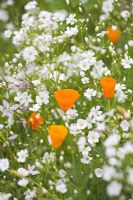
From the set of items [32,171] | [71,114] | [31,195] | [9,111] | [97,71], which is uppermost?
[97,71]

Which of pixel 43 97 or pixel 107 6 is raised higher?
pixel 107 6

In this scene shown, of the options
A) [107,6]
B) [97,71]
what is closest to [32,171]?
[97,71]

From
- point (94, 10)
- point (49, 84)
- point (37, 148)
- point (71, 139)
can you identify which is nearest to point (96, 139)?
point (71, 139)

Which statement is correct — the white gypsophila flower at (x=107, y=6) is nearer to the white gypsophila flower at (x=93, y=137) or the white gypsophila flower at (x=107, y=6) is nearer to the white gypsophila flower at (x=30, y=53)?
the white gypsophila flower at (x=30, y=53)

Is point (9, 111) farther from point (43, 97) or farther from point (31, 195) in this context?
point (31, 195)

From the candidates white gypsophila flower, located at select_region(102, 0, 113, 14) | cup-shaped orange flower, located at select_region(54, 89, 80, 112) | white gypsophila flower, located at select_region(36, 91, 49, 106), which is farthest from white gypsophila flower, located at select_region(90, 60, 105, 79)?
white gypsophila flower, located at select_region(102, 0, 113, 14)

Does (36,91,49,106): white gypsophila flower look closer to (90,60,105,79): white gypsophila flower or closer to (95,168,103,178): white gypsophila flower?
(90,60,105,79): white gypsophila flower

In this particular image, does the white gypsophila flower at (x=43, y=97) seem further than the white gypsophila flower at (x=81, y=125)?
Yes

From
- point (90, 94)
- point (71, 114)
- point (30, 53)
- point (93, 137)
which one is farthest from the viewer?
point (30, 53)

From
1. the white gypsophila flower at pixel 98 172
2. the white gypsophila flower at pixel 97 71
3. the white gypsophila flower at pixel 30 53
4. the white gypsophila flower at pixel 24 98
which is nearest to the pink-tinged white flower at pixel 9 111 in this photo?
the white gypsophila flower at pixel 24 98

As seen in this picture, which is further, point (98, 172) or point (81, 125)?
point (81, 125)

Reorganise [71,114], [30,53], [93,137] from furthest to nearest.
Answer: [30,53] → [71,114] → [93,137]
